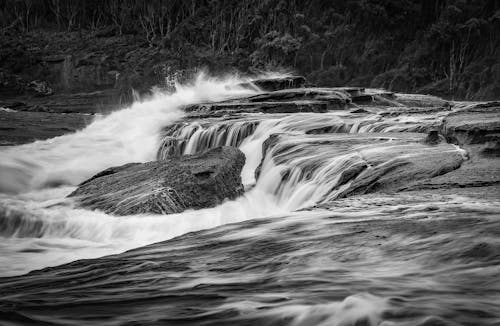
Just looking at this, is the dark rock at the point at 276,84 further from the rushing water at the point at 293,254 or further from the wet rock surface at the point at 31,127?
the rushing water at the point at 293,254

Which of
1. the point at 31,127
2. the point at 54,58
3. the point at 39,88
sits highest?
the point at 54,58

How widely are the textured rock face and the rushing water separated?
187 millimetres

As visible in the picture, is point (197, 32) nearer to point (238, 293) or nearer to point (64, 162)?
point (64, 162)

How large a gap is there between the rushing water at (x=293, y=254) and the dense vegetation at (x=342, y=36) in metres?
25.0

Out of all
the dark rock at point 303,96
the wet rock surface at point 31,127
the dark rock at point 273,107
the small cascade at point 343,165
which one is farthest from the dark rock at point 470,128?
the wet rock surface at point 31,127

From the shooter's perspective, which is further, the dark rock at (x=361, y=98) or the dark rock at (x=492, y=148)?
the dark rock at (x=361, y=98)

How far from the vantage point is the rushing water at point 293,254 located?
2.24m

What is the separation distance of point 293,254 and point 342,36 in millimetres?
34621

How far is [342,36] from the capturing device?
36.0 metres

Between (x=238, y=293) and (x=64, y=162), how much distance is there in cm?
936

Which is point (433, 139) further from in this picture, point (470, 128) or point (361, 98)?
point (361, 98)

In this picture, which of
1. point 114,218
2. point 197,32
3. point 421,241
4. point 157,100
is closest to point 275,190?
point 114,218

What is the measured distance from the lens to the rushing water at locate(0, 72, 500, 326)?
7.36 feet

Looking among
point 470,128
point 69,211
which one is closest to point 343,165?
point 470,128
